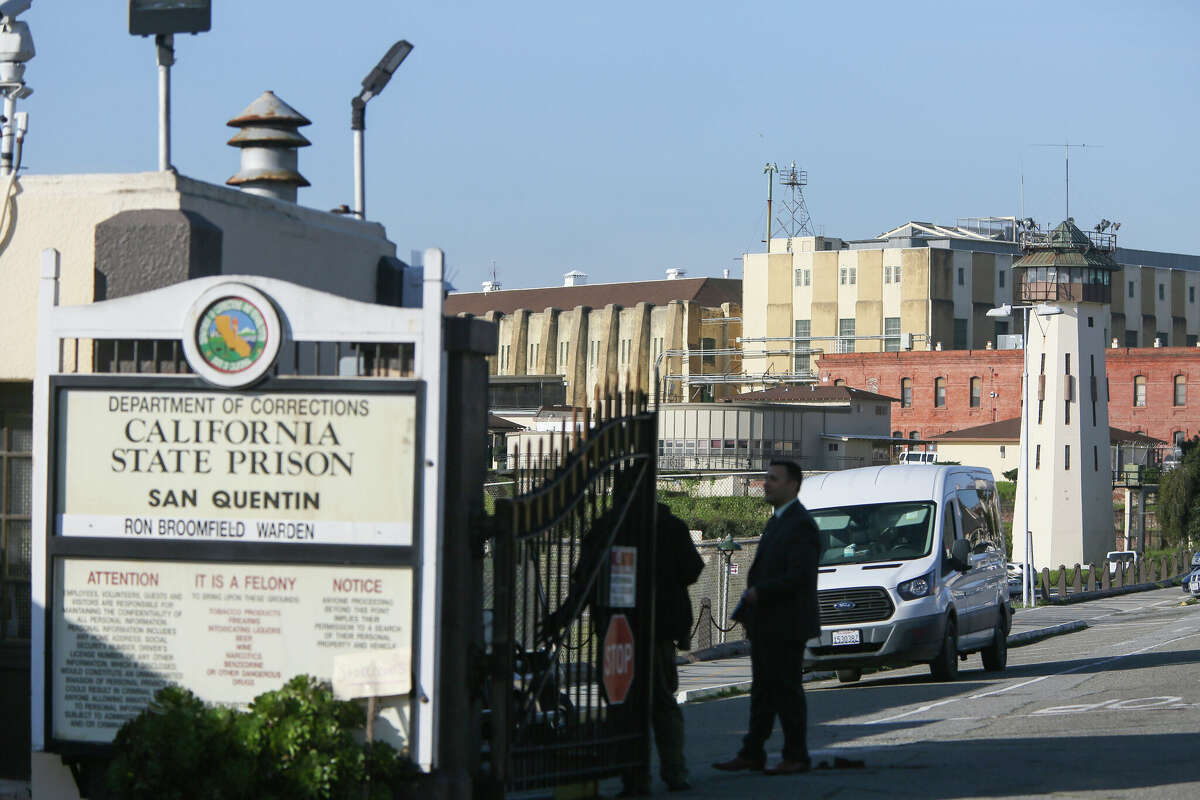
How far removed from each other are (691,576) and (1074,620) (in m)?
29.4

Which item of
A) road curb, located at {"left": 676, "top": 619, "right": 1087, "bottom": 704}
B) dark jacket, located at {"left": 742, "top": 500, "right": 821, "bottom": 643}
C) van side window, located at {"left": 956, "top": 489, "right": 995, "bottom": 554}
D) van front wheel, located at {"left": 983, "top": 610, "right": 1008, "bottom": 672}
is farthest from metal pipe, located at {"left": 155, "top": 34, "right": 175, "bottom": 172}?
van front wheel, located at {"left": 983, "top": 610, "right": 1008, "bottom": 672}

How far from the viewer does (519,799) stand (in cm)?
907

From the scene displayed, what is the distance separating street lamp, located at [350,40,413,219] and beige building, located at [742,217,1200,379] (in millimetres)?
98763

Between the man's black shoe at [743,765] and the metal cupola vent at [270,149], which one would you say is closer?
the man's black shoe at [743,765]

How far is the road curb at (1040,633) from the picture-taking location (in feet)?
96.6

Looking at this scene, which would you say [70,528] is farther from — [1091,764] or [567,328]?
[567,328]

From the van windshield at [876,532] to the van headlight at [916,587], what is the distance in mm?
382

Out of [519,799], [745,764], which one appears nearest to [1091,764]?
[745,764]

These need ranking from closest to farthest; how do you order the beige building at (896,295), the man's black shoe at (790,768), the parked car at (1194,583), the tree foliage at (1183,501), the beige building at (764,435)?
1. the man's black shoe at (790,768)
2. the parked car at (1194,583)
3. the tree foliage at (1183,501)
4. the beige building at (764,435)
5. the beige building at (896,295)

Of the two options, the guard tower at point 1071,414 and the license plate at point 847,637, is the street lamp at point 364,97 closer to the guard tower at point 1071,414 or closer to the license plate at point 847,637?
the license plate at point 847,637

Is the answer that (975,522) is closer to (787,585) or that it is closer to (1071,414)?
(787,585)

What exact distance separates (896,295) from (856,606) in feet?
316

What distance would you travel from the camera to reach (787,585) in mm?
9883

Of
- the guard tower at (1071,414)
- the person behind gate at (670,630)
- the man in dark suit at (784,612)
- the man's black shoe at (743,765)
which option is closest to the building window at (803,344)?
the guard tower at (1071,414)
